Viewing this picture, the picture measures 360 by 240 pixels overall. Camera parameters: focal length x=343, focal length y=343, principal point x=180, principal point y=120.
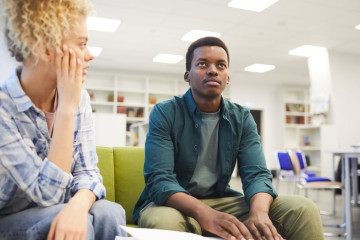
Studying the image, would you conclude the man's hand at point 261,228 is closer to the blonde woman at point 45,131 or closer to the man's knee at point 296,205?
the man's knee at point 296,205

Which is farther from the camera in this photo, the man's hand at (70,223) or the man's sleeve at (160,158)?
the man's sleeve at (160,158)

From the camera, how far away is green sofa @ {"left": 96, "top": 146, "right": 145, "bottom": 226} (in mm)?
1699

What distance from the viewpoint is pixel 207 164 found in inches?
59.7

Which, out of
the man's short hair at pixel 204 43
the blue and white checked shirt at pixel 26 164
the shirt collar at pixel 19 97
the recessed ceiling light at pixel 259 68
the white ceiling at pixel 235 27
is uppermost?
the white ceiling at pixel 235 27

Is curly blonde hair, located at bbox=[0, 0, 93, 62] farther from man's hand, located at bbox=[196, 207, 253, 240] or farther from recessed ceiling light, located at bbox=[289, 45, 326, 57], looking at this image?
recessed ceiling light, located at bbox=[289, 45, 326, 57]

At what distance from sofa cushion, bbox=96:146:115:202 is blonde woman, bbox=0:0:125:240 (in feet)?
2.09

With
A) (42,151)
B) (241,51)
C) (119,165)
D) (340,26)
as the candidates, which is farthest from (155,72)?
(42,151)

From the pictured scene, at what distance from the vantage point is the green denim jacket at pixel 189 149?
1.38m

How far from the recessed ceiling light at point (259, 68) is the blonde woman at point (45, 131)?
8.29 meters

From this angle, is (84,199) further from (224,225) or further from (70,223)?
(224,225)

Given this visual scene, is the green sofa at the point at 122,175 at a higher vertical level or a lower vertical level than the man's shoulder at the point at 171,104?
lower

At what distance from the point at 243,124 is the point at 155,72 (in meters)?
8.51

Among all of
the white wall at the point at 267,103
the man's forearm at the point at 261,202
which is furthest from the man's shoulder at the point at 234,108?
the white wall at the point at 267,103

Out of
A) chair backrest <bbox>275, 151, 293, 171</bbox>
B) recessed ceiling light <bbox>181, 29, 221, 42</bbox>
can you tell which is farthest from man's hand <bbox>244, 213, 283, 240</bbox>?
recessed ceiling light <bbox>181, 29, 221, 42</bbox>
